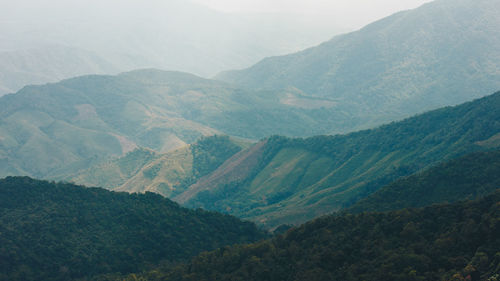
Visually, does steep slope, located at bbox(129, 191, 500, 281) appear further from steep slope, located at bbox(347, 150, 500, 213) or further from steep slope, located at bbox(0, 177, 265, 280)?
steep slope, located at bbox(347, 150, 500, 213)

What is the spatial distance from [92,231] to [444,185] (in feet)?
274

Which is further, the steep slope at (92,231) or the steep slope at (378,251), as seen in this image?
Answer: the steep slope at (92,231)

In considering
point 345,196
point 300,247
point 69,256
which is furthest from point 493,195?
point 345,196

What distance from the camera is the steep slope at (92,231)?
99.3 meters

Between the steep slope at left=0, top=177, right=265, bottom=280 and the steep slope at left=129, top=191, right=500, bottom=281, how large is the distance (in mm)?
19110

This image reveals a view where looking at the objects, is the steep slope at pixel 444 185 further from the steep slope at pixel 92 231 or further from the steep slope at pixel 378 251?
the steep slope at pixel 378 251

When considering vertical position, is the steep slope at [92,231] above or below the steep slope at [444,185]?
below

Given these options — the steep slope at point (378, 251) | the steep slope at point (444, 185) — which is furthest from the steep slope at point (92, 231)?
the steep slope at point (444, 185)

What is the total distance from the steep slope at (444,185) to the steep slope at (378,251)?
33512 mm

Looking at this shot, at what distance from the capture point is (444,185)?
118 metres

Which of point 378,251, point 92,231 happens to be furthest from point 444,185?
point 92,231

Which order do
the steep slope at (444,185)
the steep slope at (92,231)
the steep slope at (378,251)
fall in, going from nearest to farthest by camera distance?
the steep slope at (378,251) → the steep slope at (92,231) → the steep slope at (444,185)

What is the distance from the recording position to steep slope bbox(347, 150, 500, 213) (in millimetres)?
111312

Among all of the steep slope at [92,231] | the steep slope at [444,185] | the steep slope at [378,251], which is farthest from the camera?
the steep slope at [444,185]
